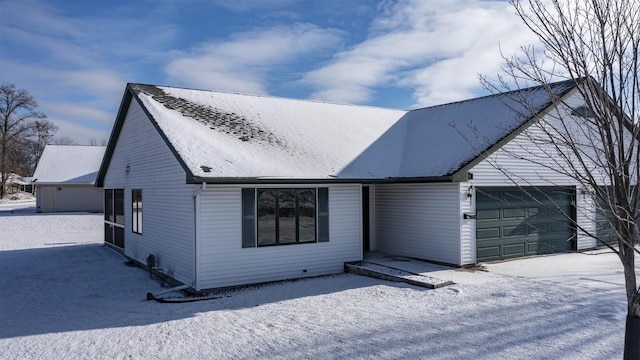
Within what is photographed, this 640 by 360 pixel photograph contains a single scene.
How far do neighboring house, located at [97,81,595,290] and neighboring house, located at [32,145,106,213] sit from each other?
66.9 feet

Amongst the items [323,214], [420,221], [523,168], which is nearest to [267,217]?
[323,214]

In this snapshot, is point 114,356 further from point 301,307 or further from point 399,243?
point 399,243

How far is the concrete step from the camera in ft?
32.4

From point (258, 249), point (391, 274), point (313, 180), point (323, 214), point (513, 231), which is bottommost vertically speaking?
point (391, 274)

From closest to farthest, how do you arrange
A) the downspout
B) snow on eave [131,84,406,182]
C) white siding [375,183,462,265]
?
1. the downspout
2. snow on eave [131,84,406,182]
3. white siding [375,183,462,265]

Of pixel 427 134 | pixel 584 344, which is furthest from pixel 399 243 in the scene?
pixel 584 344

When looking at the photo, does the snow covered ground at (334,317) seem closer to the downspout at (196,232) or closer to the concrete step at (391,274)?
the concrete step at (391,274)

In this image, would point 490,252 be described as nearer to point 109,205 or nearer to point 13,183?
point 109,205

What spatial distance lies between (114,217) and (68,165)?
21883mm

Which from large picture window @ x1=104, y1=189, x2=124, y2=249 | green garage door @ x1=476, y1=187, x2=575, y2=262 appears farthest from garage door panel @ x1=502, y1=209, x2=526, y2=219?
large picture window @ x1=104, y1=189, x2=124, y2=249

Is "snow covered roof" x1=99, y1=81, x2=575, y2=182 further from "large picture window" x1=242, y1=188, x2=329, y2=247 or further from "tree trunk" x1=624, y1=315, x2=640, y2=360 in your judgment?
"tree trunk" x1=624, y1=315, x2=640, y2=360

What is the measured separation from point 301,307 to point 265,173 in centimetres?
330

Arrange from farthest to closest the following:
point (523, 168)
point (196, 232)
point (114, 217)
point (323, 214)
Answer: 1. point (114, 217)
2. point (523, 168)
3. point (323, 214)
4. point (196, 232)

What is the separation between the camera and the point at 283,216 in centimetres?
1108
